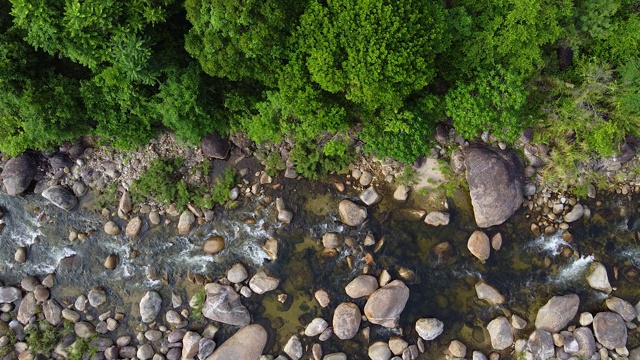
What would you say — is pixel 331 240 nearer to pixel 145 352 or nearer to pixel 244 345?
pixel 244 345

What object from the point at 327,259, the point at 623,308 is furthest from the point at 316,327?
the point at 623,308

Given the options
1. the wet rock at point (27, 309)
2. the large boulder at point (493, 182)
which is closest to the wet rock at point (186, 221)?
the wet rock at point (27, 309)

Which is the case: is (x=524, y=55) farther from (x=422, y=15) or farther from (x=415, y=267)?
(x=415, y=267)

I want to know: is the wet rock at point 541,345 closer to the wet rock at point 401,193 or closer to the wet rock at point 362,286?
the wet rock at point 362,286

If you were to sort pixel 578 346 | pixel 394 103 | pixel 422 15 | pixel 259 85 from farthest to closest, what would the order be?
pixel 578 346
pixel 259 85
pixel 394 103
pixel 422 15

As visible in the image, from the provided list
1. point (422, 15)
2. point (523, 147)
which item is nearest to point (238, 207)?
point (422, 15)

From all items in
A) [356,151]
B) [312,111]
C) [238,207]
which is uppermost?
[312,111]
